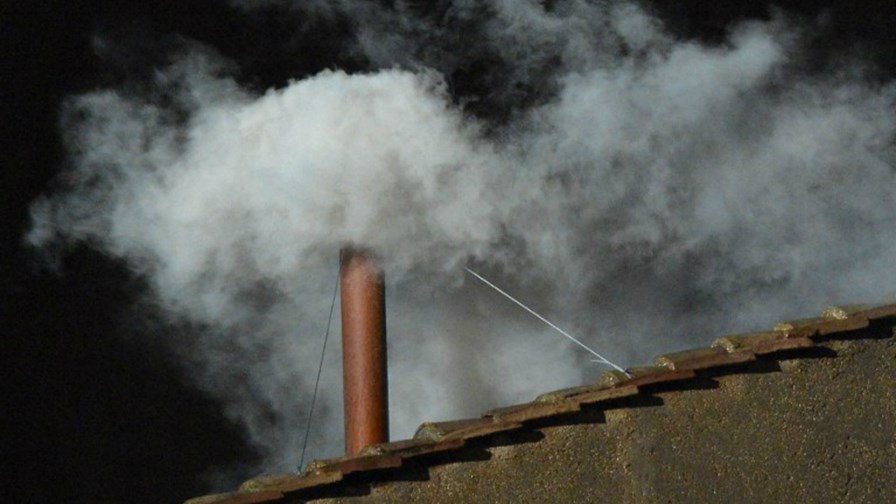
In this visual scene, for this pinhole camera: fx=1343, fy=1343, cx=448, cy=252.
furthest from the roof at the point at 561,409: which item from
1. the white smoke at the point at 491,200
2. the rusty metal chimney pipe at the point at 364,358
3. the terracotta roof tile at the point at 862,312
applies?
the white smoke at the point at 491,200

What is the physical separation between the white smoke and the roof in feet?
6.18

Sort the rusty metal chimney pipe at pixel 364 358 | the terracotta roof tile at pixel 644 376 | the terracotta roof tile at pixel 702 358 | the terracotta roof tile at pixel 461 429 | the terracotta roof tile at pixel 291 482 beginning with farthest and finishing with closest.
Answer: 1. the rusty metal chimney pipe at pixel 364 358
2. the terracotta roof tile at pixel 702 358
3. the terracotta roof tile at pixel 644 376
4. the terracotta roof tile at pixel 461 429
5. the terracotta roof tile at pixel 291 482

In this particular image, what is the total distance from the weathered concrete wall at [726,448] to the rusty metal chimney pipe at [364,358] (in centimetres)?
129

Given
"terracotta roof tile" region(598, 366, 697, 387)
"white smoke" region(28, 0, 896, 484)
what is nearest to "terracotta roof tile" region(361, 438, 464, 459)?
"terracotta roof tile" region(598, 366, 697, 387)

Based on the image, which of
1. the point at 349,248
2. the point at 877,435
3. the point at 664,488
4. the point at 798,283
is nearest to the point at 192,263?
the point at 349,248

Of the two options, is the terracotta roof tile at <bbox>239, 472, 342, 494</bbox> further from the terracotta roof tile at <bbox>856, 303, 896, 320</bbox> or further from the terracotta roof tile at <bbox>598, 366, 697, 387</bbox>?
the terracotta roof tile at <bbox>856, 303, 896, 320</bbox>

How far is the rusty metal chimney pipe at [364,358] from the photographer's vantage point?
6.87 metres

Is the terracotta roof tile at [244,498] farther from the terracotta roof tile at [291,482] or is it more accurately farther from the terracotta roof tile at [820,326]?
the terracotta roof tile at [820,326]

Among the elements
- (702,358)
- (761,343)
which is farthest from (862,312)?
(702,358)

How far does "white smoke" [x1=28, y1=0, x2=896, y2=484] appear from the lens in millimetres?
7328

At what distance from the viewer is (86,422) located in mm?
8281

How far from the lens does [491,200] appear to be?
8.02 meters

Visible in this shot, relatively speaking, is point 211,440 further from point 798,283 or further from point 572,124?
point 798,283

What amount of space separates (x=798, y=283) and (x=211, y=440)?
4.45 metres
